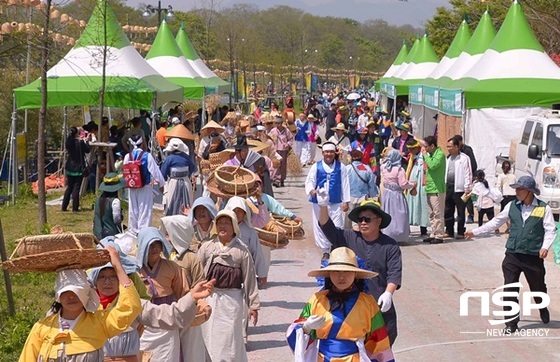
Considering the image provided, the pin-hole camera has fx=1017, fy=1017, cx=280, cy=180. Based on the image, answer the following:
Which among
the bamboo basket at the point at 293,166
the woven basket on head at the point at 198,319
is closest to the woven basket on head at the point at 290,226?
the woven basket on head at the point at 198,319

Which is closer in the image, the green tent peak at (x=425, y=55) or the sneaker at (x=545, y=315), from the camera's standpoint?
the sneaker at (x=545, y=315)

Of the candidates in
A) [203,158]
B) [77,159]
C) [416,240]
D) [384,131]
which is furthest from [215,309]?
[384,131]

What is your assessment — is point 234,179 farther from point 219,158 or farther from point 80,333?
point 80,333

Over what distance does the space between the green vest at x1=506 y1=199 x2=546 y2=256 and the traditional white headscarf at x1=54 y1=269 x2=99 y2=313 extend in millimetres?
5622

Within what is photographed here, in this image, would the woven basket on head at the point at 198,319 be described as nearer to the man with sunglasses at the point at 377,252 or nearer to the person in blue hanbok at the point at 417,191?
the man with sunglasses at the point at 377,252

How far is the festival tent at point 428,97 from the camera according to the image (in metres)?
28.8

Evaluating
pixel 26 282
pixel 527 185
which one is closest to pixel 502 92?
pixel 527 185

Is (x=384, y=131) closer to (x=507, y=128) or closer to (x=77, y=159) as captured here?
(x=507, y=128)

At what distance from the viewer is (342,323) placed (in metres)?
5.99

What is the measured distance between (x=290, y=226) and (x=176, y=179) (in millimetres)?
3838

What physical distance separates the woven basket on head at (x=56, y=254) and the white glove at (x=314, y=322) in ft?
3.96

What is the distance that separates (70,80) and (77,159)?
1716mm

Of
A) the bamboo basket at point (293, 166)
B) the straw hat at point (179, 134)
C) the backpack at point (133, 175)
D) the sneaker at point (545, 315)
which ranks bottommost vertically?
the sneaker at point (545, 315)

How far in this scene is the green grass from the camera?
9086 mm
